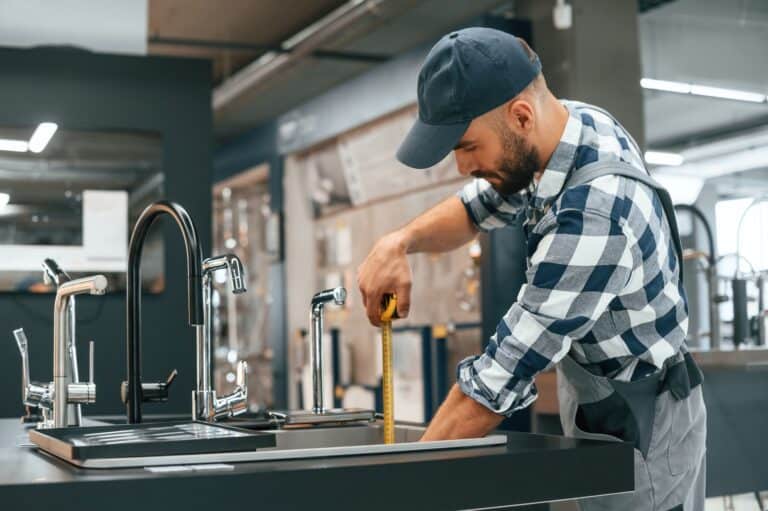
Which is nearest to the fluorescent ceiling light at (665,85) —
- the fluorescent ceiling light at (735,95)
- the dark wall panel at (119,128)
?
the fluorescent ceiling light at (735,95)

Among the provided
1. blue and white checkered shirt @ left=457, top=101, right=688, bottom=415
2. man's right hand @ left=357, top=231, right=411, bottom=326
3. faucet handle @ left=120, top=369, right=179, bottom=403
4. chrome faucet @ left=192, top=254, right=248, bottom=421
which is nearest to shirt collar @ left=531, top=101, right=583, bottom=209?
blue and white checkered shirt @ left=457, top=101, right=688, bottom=415

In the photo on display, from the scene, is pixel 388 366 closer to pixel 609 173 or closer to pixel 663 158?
pixel 609 173

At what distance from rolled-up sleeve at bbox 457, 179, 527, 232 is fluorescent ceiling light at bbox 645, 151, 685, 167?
907cm

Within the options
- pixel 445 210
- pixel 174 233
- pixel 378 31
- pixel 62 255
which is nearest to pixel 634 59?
pixel 378 31

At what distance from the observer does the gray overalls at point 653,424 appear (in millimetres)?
1655

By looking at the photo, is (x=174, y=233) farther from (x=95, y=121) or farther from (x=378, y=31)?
(x=378, y=31)

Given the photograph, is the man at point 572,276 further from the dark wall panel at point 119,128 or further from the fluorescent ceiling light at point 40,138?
the fluorescent ceiling light at point 40,138

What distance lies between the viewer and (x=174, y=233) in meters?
4.23

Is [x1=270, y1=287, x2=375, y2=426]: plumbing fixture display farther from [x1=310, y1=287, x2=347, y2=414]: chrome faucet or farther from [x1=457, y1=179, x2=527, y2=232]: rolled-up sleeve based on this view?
[x1=457, y1=179, x2=527, y2=232]: rolled-up sleeve

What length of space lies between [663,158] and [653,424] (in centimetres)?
970

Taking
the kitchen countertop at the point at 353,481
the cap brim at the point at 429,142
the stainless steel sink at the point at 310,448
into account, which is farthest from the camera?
the cap brim at the point at 429,142

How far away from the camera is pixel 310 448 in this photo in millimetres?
1477

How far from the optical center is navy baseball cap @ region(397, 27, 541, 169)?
1.57 m

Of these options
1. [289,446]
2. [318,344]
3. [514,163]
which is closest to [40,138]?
[318,344]
